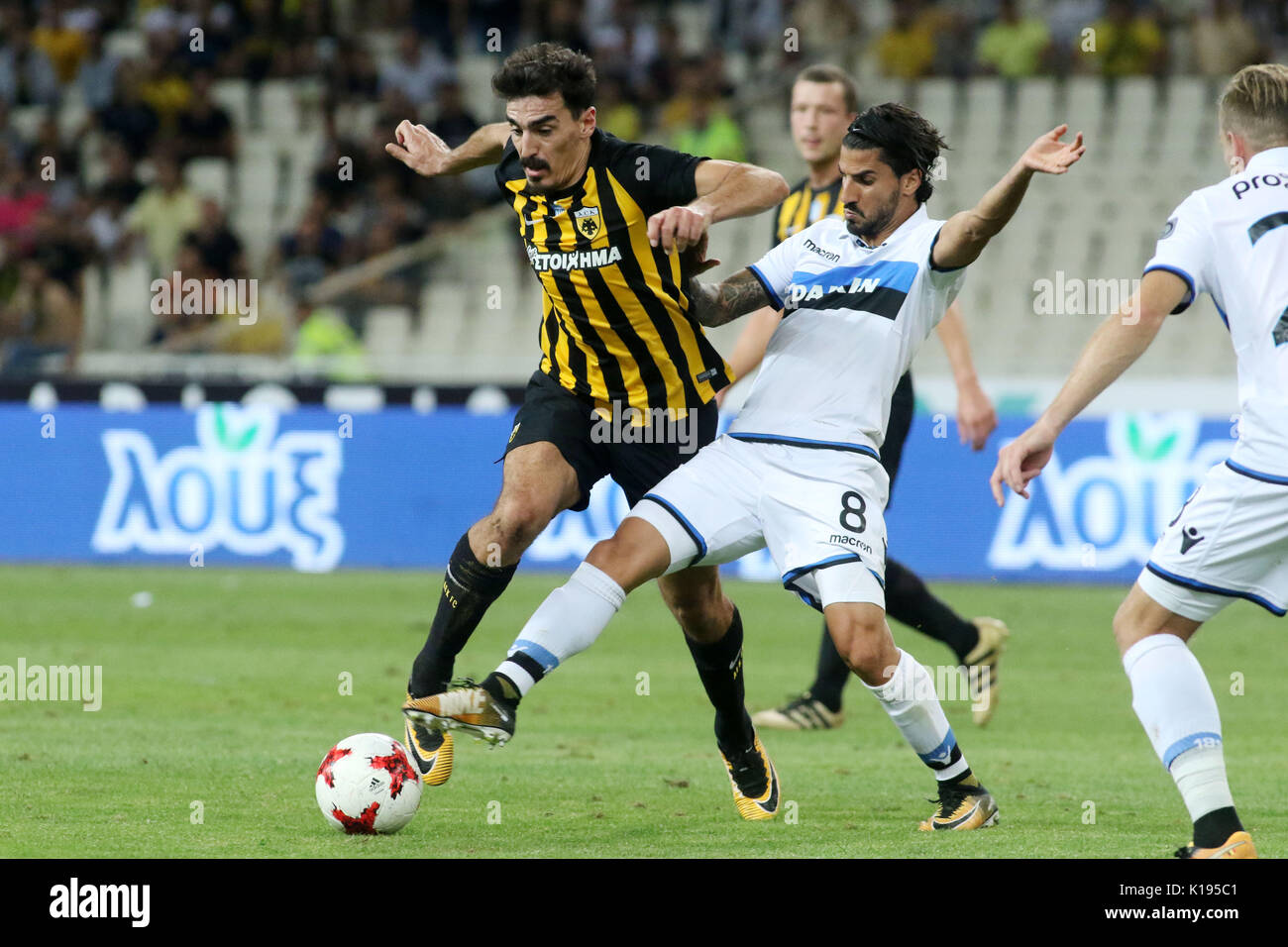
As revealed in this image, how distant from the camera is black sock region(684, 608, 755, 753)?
584 centimetres

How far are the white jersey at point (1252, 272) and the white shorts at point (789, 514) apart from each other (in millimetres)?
1179

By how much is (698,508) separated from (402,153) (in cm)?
176

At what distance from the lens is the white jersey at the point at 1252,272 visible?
452cm

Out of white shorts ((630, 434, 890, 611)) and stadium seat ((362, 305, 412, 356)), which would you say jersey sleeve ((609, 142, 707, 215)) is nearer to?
white shorts ((630, 434, 890, 611))

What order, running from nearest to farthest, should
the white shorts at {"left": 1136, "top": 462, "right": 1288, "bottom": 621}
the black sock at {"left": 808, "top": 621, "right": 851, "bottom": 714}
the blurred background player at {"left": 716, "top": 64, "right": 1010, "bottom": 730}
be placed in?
the white shorts at {"left": 1136, "top": 462, "right": 1288, "bottom": 621} → the blurred background player at {"left": 716, "top": 64, "right": 1010, "bottom": 730} → the black sock at {"left": 808, "top": 621, "right": 851, "bottom": 714}

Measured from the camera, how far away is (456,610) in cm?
567

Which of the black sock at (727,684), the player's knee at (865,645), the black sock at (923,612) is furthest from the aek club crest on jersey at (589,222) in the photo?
the black sock at (923,612)

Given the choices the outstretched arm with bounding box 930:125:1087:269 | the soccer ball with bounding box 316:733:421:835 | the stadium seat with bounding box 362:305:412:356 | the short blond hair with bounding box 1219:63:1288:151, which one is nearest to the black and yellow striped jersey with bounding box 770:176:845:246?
the outstretched arm with bounding box 930:125:1087:269

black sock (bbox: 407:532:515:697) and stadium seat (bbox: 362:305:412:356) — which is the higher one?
stadium seat (bbox: 362:305:412:356)

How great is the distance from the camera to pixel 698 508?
212 inches

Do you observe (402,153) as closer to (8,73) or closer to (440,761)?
(440,761)

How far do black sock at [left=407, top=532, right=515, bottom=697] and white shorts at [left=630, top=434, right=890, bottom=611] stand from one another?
0.53 meters

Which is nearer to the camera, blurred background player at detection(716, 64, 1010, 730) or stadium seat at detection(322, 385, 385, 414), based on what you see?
blurred background player at detection(716, 64, 1010, 730)
